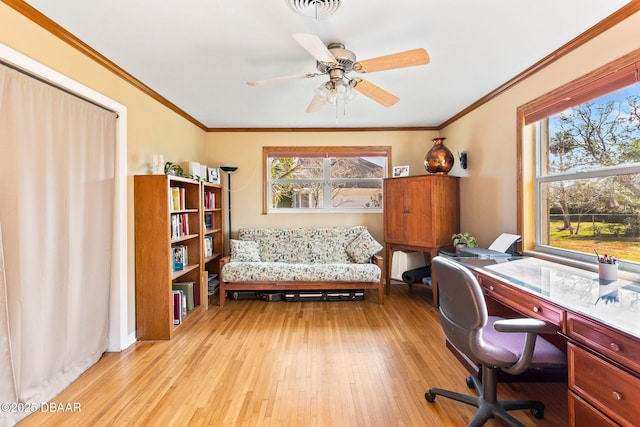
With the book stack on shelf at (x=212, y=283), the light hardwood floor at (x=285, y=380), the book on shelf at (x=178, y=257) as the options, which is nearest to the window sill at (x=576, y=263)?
the light hardwood floor at (x=285, y=380)

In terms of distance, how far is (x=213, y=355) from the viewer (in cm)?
240

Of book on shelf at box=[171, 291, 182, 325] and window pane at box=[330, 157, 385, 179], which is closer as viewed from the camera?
book on shelf at box=[171, 291, 182, 325]

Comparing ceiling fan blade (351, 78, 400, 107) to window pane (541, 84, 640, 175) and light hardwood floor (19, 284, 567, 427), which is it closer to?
window pane (541, 84, 640, 175)

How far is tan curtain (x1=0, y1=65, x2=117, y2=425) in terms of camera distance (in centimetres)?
161

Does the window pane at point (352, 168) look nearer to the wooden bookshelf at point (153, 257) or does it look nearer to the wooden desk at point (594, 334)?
the wooden bookshelf at point (153, 257)

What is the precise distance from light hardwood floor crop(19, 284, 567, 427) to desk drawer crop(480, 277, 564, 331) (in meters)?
0.63

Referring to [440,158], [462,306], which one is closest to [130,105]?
[462,306]

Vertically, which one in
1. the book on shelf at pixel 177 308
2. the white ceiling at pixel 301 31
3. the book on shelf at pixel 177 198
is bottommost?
the book on shelf at pixel 177 308

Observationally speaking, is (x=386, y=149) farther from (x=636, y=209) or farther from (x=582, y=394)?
(x=582, y=394)

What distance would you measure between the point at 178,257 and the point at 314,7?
8.61ft

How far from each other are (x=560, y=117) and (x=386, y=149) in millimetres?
2216

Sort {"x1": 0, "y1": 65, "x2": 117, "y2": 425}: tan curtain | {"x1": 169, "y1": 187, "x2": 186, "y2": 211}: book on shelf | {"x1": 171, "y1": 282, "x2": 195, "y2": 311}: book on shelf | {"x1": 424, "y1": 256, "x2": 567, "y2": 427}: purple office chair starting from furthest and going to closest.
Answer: {"x1": 171, "y1": 282, "x2": 195, "y2": 311}: book on shelf
{"x1": 169, "y1": 187, "x2": 186, "y2": 211}: book on shelf
{"x1": 0, "y1": 65, "x2": 117, "y2": 425}: tan curtain
{"x1": 424, "y1": 256, "x2": 567, "y2": 427}: purple office chair

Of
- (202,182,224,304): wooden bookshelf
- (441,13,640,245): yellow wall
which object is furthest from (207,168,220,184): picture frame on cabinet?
(441,13,640,245): yellow wall

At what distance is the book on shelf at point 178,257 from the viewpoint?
9.99ft
